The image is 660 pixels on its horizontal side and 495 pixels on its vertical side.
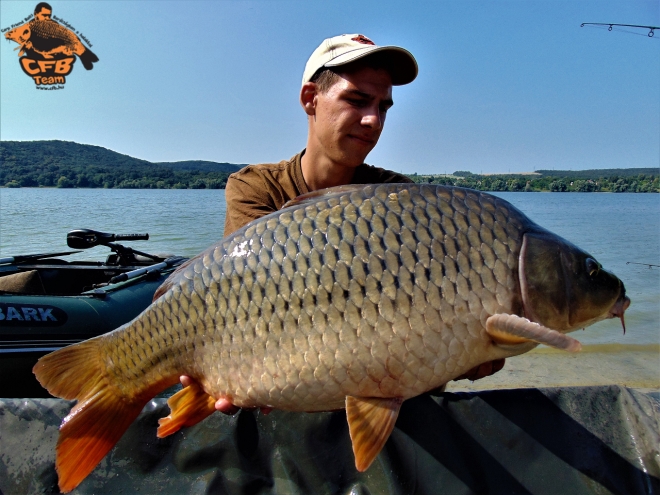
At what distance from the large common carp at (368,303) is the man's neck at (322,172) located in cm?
71

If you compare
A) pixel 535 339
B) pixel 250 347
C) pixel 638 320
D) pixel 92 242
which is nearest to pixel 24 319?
pixel 92 242

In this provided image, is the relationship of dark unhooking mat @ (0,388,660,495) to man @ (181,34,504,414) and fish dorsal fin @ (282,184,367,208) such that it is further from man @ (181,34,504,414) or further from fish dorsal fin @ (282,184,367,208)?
man @ (181,34,504,414)

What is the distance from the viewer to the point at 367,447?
1129 mm

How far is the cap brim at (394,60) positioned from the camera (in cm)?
172

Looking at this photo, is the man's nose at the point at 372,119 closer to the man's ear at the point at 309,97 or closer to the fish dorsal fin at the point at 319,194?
the man's ear at the point at 309,97

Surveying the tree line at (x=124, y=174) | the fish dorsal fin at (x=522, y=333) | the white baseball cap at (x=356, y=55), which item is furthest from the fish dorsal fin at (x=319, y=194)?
the tree line at (x=124, y=174)

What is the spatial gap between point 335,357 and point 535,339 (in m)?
0.42

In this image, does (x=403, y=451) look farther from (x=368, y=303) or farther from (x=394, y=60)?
(x=394, y=60)

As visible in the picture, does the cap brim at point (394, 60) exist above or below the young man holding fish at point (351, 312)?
above

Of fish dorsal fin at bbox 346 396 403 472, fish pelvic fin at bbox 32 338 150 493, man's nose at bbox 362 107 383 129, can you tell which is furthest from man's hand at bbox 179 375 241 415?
man's nose at bbox 362 107 383 129

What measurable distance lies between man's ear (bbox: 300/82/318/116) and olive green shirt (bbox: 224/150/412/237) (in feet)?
0.79

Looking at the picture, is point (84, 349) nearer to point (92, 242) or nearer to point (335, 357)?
Answer: point (335, 357)

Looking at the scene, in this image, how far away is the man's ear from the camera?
1908 millimetres

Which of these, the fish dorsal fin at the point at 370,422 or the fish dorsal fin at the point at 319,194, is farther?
the fish dorsal fin at the point at 319,194
